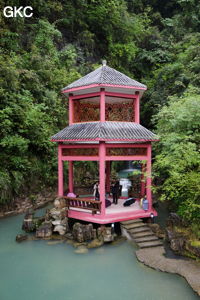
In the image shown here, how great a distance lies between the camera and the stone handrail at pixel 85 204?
10695 millimetres

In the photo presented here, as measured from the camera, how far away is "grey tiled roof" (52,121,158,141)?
34.6ft

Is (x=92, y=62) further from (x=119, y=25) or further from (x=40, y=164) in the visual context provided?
(x=40, y=164)

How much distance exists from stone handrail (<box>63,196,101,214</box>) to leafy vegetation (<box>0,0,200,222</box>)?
2.98m

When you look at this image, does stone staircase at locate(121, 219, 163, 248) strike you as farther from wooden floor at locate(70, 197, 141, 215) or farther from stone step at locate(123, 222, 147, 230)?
wooden floor at locate(70, 197, 141, 215)

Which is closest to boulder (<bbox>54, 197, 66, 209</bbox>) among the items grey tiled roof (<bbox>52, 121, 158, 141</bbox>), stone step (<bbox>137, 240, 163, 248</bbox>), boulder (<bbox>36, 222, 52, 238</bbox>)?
boulder (<bbox>36, 222, 52, 238</bbox>)

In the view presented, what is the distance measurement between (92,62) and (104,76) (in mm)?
14759

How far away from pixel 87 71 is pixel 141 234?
57.6ft

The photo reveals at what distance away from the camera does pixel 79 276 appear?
25.8ft

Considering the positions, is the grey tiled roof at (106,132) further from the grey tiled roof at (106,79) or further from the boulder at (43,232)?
the boulder at (43,232)

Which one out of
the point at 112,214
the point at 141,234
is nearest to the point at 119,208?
the point at 112,214

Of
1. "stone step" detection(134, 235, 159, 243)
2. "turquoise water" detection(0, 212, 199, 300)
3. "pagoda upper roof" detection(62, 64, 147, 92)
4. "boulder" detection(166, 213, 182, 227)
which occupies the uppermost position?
"pagoda upper roof" detection(62, 64, 147, 92)

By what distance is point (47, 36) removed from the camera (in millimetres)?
19984

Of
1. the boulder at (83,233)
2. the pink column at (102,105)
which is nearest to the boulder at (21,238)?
the boulder at (83,233)

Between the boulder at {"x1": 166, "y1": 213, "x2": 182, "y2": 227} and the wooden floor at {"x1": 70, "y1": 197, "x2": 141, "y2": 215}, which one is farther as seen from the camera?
the wooden floor at {"x1": 70, "y1": 197, "x2": 141, "y2": 215}
